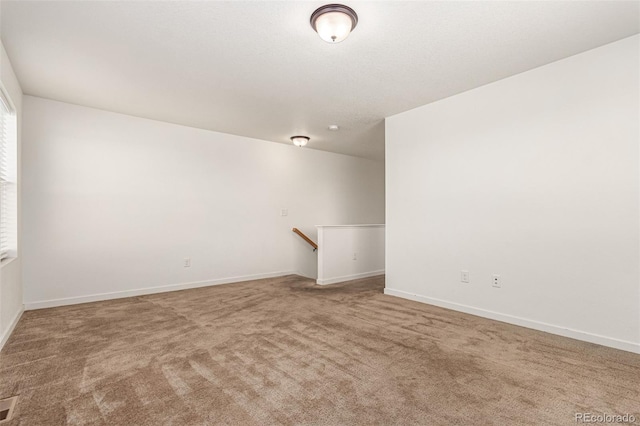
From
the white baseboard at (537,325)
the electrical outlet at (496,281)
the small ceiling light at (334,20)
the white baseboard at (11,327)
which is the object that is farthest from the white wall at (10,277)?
the electrical outlet at (496,281)

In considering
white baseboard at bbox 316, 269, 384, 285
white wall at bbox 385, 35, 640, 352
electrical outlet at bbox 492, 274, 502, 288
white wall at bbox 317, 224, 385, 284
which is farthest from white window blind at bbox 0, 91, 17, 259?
electrical outlet at bbox 492, 274, 502, 288

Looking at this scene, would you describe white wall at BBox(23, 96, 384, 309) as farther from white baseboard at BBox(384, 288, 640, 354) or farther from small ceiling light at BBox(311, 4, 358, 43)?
small ceiling light at BBox(311, 4, 358, 43)

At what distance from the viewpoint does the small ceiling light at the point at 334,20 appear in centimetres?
210

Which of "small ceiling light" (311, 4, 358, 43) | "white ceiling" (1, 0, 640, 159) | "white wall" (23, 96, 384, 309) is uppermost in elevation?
"white ceiling" (1, 0, 640, 159)

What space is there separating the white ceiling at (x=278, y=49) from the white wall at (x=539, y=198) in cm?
27

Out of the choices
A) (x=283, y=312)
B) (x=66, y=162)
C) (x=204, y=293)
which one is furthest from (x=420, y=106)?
(x=66, y=162)

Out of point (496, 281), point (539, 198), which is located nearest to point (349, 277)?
point (496, 281)

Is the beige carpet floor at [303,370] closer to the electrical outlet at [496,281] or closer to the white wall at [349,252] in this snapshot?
the electrical outlet at [496,281]

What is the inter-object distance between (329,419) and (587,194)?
2.76 metres

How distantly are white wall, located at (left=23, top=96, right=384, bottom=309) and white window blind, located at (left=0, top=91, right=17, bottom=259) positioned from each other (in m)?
0.52

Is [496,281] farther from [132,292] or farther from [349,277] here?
[132,292]

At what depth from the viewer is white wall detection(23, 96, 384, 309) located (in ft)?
12.6

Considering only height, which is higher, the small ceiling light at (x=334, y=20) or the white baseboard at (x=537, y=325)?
the small ceiling light at (x=334, y=20)

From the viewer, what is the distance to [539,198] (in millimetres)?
2990
